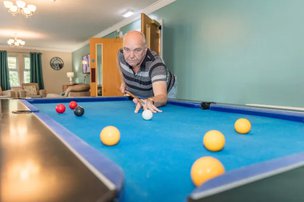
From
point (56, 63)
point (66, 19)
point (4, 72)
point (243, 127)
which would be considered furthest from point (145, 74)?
point (56, 63)

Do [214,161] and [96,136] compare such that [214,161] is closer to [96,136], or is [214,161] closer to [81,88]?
[96,136]

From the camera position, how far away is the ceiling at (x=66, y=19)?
4.81 meters

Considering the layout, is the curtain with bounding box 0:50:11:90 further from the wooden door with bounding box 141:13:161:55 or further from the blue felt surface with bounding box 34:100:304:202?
the blue felt surface with bounding box 34:100:304:202

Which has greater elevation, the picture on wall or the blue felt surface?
the picture on wall

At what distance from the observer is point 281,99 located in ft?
8.64

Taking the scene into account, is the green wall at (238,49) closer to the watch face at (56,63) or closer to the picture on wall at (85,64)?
the picture on wall at (85,64)

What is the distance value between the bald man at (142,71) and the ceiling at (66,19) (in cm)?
262

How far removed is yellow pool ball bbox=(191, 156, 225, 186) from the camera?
0.54 metres

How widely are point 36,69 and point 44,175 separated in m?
11.5

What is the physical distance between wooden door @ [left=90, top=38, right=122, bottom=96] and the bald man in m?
3.21

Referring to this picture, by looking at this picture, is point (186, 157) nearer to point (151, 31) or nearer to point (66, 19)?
point (151, 31)

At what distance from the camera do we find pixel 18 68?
10.6m

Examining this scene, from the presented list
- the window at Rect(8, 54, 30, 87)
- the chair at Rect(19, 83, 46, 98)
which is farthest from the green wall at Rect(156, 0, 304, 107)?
the window at Rect(8, 54, 30, 87)

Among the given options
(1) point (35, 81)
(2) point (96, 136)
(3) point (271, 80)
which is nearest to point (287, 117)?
(2) point (96, 136)
